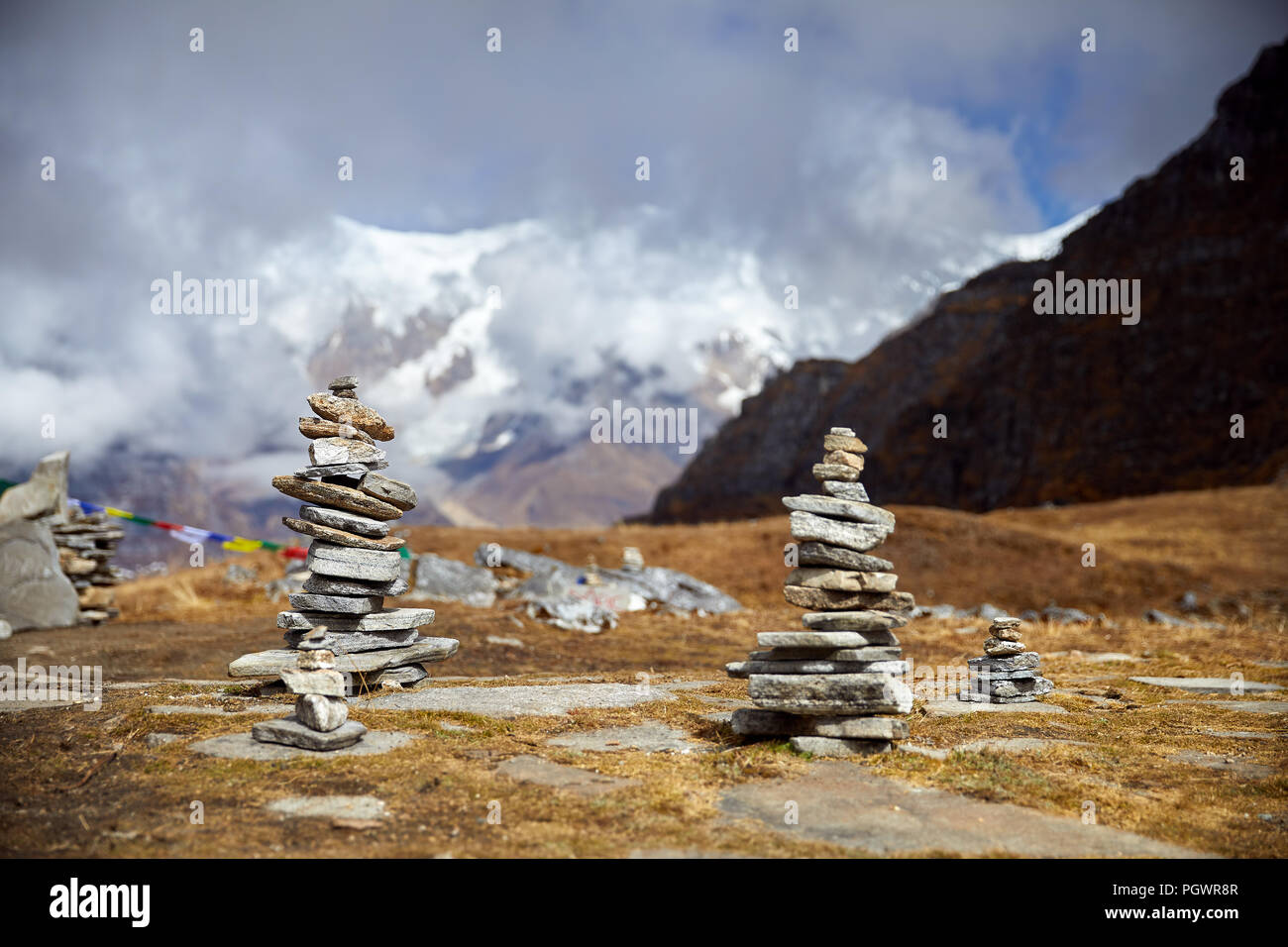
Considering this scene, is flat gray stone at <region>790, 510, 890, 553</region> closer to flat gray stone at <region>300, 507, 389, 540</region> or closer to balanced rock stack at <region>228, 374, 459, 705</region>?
balanced rock stack at <region>228, 374, 459, 705</region>

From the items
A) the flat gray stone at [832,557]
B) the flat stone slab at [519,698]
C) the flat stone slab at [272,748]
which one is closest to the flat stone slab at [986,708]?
the flat gray stone at [832,557]

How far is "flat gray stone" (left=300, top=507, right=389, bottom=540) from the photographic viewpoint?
10227mm

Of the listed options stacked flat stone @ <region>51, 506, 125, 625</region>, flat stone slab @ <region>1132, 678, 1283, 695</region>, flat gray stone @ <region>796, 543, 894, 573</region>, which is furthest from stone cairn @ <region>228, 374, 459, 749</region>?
flat stone slab @ <region>1132, 678, 1283, 695</region>

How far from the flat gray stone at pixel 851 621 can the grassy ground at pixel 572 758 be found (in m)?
1.11

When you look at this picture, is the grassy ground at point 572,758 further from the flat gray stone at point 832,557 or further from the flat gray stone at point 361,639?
the flat gray stone at point 832,557

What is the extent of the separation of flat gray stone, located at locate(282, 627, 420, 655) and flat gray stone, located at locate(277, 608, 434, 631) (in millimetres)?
91

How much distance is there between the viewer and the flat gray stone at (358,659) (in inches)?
373

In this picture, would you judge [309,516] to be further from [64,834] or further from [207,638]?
[207,638]

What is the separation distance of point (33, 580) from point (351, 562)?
34.8 ft

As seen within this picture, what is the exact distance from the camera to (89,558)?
59.6 ft

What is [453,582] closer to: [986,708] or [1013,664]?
[1013,664]
